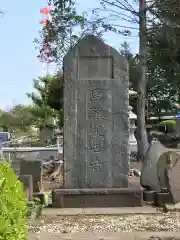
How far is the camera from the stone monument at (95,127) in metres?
8.72

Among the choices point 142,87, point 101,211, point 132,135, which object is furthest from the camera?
point 132,135

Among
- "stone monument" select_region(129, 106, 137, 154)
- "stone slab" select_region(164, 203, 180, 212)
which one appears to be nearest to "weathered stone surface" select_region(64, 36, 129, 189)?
"stone slab" select_region(164, 203, 180, 212)

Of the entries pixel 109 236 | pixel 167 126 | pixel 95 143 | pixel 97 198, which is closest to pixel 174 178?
pixel 97 198

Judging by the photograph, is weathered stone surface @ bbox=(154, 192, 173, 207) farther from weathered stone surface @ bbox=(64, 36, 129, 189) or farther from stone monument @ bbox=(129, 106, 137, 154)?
stone monument @ bbox=(129, 106, 137, 154)

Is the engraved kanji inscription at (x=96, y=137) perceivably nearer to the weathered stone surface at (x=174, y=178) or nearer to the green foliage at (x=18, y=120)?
the weathered stone surface at (x=174, y=178)

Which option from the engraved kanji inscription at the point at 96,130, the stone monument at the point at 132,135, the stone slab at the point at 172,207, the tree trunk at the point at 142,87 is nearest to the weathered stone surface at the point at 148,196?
the stone slab at the point at 172,207

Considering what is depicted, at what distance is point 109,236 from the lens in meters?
6.41

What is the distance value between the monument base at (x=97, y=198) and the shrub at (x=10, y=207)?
187 inches

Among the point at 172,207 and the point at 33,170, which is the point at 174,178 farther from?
the point at 33,170

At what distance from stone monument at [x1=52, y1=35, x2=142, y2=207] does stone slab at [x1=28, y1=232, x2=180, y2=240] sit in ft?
7.02

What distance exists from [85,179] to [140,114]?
9.14 m

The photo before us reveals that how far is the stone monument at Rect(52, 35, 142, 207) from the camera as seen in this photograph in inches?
343

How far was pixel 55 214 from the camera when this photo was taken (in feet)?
26.0

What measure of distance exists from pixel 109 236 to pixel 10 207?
11.3 ft
